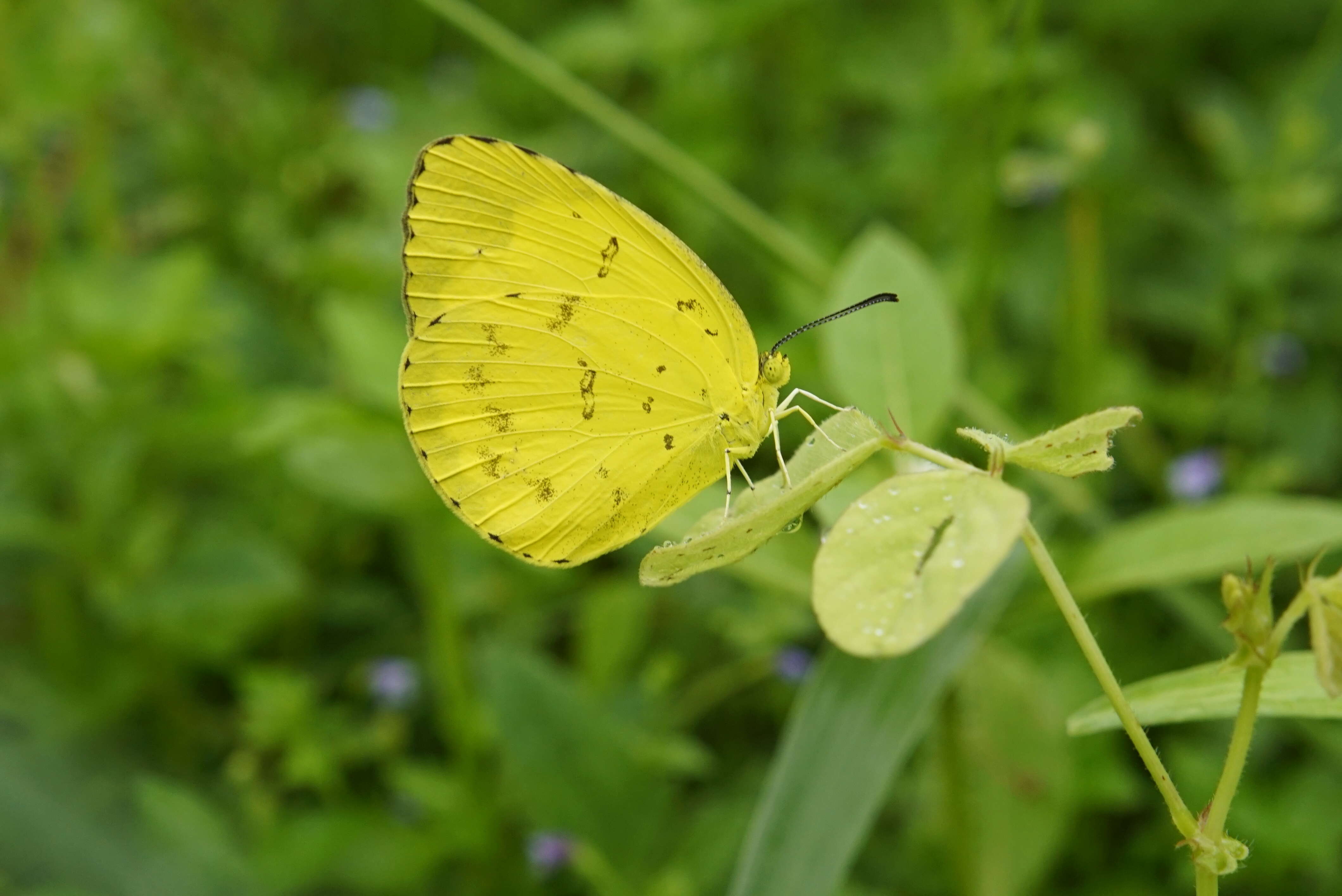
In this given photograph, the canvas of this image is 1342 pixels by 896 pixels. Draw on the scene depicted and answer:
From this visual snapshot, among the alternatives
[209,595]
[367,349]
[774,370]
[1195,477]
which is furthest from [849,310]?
[209,595]

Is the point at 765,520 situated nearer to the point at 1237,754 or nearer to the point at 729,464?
the point at 1237,754

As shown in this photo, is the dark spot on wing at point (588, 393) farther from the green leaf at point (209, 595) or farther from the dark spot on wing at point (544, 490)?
the green leaf at point (209, 595)

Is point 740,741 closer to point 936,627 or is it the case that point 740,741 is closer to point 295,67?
point 936,627

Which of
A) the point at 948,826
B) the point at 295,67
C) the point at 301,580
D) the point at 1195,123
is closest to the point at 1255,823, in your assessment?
the point at 948,826

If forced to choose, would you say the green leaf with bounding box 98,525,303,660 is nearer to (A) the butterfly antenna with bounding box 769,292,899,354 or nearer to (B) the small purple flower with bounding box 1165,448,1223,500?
(A) the butterfly antenna with bounding box 769,292,899,354

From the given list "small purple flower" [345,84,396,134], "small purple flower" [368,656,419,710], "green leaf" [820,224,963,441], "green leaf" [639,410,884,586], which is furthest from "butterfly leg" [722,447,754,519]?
"small purple flower" [345,84,396,134]

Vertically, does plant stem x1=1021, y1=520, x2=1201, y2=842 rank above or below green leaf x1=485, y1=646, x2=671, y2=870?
below
